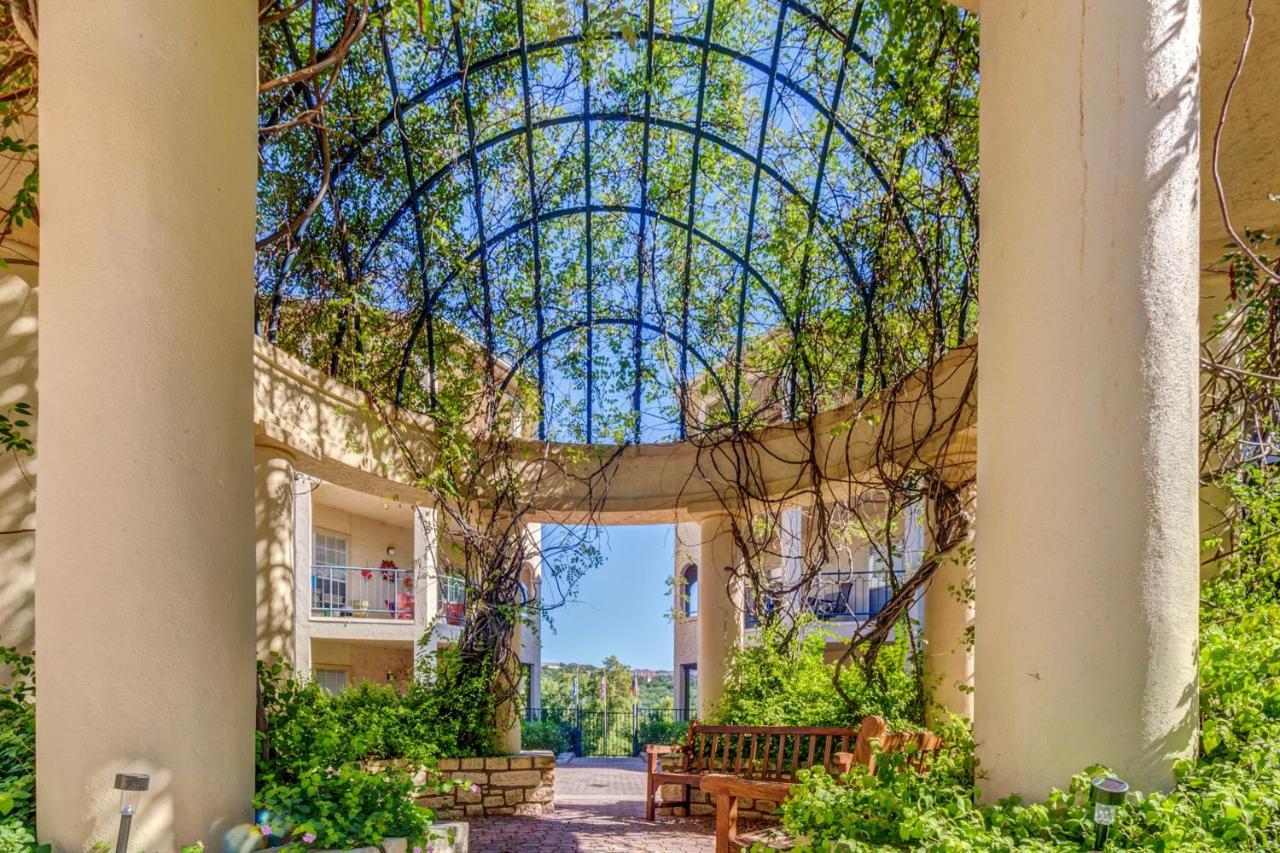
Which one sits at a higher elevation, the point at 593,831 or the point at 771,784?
the point at 771,784

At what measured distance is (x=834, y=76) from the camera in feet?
23.2

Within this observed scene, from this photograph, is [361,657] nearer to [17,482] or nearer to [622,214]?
[622,214]

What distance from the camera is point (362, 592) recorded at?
16391 millimetres

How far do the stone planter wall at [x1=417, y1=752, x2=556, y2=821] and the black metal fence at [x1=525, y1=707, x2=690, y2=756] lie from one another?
7889 millimetres

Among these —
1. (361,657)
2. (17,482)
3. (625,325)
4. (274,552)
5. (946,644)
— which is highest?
(625,325)

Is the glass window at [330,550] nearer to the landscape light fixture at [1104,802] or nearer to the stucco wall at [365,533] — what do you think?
the stucco wall at [365,533]

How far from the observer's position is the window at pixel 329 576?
1554cm

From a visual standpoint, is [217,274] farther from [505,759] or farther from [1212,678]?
[505,759]

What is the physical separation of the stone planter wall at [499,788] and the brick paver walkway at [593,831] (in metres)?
0.16

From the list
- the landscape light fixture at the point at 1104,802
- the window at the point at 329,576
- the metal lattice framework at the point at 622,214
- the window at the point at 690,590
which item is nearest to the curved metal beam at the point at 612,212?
the metal lattice framework at the point at 622,214

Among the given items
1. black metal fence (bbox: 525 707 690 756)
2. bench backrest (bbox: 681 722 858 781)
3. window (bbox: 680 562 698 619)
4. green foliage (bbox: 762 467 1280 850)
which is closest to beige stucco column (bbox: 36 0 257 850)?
green foliage (bbox: 762 467 1280 850)

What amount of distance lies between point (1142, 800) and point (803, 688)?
5367 millimetres

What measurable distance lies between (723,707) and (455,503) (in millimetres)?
3368

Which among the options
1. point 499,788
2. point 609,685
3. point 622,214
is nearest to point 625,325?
point 622,214
